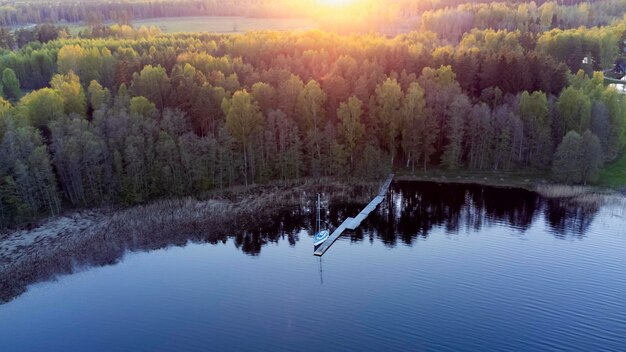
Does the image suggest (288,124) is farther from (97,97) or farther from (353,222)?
(97,97)

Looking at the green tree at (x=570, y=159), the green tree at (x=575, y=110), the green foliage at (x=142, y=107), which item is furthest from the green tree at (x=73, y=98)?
the green tree at (x=575, y=110)

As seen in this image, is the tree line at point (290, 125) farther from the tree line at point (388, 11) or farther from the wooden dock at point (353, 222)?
the tree line at point (388, 11)

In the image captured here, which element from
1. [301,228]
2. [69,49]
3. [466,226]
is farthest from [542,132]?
[69,49]

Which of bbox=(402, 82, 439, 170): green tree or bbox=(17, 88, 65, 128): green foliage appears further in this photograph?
bbox=(402, 82, 439, 170): green tree

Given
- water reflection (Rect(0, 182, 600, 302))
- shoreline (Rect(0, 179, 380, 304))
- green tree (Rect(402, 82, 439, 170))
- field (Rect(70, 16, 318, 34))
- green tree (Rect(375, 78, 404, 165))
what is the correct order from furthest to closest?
field (Rect(70, 16, 318, 34)) < green tree (Rect(375, 78, 404, 165)) < green tree (Rect(402, 82, 439, 170)) < water reflection (Rect(0, 182, 600, 302)) < shoreline (Rect(0, 179, 380, 304))

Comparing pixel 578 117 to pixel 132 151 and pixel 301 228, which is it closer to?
pixel 301 228

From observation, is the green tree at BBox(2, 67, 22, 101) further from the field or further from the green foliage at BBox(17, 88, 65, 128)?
the field

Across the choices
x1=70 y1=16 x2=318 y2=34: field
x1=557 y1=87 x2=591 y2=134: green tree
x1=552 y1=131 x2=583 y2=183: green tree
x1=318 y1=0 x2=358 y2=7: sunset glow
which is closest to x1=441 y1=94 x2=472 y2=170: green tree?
x1=552 y1=131 x2=583 y2=183: green tree
